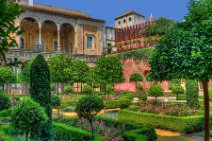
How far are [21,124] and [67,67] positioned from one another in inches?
822

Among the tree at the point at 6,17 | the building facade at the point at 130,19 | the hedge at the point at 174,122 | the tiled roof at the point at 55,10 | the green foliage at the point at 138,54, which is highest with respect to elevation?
the building facade at the point at 130,19

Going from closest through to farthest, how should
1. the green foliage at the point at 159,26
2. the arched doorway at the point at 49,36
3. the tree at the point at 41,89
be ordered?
the tree at the point at 41,89
the green foliage at the point at 159,26
the arched doorway at the point at 49,36

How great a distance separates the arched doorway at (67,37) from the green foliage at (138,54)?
7.57 m

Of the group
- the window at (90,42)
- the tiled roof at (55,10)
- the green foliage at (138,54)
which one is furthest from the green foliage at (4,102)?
the window at (90,42)

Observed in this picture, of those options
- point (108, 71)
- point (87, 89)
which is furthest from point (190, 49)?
point (87, 89)

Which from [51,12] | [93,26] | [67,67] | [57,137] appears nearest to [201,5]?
[57,137]

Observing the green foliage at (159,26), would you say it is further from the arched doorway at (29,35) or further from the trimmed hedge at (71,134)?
the trimmed hedge at (71,134)

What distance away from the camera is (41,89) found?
8.91 metres

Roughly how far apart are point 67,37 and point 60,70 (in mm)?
14278

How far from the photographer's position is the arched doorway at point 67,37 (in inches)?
1561

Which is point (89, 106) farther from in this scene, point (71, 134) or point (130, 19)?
point (130, 19)

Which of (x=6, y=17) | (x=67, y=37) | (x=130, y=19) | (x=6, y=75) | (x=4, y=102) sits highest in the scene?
(x=130, y=19)

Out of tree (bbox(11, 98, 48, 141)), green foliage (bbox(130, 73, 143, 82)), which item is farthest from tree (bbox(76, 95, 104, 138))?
green foliage (bbox(130, 73, 143, 82))

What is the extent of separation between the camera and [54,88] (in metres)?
28.0
